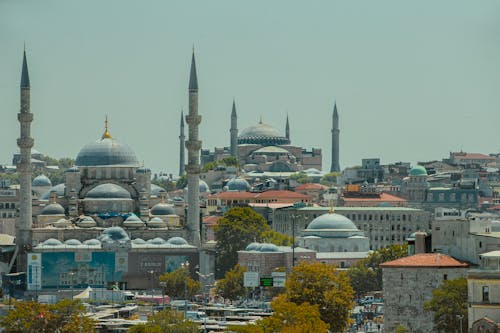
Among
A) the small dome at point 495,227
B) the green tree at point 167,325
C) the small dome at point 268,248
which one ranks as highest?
the small dome at point 495,227

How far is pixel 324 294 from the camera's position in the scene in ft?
330

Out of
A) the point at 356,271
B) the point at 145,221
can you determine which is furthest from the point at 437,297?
the point at 145,221

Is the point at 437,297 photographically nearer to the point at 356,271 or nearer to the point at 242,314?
the point at 242,314

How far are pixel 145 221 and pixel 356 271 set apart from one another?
35.0 metres

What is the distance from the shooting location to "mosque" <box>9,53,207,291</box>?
14888cm

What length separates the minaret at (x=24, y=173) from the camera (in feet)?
507

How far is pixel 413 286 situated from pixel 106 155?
83.7 m

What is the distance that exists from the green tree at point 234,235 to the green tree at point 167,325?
60285 mm

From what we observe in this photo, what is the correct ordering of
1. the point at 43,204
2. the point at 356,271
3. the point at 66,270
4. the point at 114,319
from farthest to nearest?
the point at 43,204 → the point at 66,270 → the point at 356,271 → the point at 114,319

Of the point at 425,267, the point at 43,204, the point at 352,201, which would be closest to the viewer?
the point at 425,267

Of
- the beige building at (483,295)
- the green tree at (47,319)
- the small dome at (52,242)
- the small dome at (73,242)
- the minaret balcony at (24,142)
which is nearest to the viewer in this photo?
the beige building at (483,295)

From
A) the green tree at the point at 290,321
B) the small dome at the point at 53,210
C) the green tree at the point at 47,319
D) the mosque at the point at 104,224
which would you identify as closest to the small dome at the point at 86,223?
the mosque at the point at 104,224

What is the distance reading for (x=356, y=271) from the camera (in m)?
A: 133

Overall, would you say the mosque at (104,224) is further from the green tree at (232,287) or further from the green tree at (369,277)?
the green tree at (369,277)
